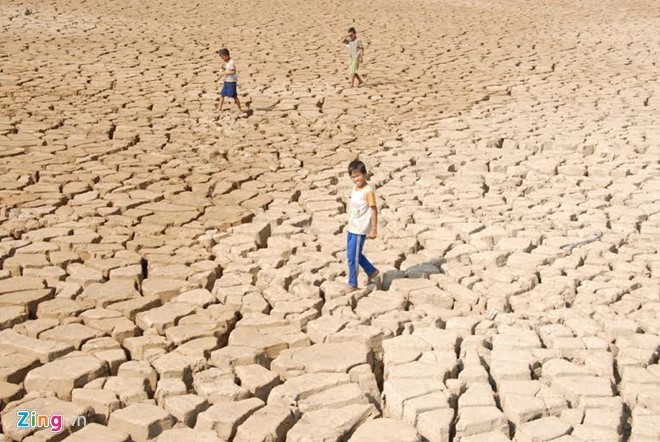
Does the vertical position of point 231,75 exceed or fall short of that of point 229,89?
it exceeds it

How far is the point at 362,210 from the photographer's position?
16.0 ft

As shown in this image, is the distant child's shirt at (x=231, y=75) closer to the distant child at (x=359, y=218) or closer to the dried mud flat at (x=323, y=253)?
the dried mud flat at (x=323, y=253)

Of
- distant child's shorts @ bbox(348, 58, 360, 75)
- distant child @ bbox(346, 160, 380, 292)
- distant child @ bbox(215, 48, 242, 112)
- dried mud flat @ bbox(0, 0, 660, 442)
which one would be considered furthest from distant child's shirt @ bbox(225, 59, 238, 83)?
distant child @ bbox(346, 160, 380, 292)

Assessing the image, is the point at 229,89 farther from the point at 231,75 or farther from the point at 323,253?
the point at 323,253

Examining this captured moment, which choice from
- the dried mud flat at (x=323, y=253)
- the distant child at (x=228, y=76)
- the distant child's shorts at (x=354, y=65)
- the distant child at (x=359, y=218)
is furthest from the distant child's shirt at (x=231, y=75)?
the distant child at (x=359, y=218)

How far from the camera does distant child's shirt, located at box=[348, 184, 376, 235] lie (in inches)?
191

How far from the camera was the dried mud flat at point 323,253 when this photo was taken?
3811mm

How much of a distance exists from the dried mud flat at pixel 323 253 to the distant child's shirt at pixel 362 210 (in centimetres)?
37

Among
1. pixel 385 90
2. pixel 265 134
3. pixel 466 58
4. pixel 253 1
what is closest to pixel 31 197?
pixel 265 134

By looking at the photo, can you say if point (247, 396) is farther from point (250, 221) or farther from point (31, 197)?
point (31, 197)

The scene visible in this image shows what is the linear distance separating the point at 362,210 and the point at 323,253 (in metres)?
0.71

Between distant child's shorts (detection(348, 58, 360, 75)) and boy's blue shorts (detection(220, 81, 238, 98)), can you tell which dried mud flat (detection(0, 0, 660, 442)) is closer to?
boy's blue shorts (detection(220, 81, 238, 98))

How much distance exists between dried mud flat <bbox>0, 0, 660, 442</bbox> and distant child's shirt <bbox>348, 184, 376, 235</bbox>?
0.37 m

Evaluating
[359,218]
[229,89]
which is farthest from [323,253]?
[229,89]
